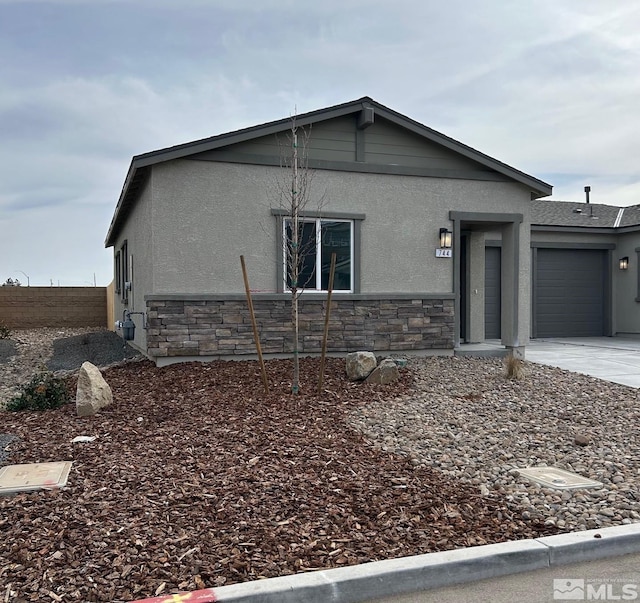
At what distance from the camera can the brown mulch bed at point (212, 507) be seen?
10.5 ft

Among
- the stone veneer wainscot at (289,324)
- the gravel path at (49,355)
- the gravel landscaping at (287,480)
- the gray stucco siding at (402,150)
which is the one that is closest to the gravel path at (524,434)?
the gravel landscaping at (287,480)

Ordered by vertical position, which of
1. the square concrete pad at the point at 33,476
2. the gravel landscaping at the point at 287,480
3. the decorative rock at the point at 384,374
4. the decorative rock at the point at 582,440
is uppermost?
the decorative rock at the point at 384,374

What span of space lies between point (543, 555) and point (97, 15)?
10553 millimetres

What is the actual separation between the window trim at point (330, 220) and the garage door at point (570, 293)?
7955 millimetres

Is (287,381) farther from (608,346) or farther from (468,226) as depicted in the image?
(608,346)

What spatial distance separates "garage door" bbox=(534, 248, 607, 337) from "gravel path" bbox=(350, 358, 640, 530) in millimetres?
7546

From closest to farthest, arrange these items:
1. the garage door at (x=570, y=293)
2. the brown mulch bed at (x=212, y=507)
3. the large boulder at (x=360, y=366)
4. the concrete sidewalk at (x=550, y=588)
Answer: the concrete sidewalk at (x=550, y=588) < the brown mulch bed at (x=212, y=507) < the large boulder at (x=360, y=366) < the garage door at (x=570, y=293)

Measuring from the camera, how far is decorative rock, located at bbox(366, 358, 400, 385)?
8.15 metres

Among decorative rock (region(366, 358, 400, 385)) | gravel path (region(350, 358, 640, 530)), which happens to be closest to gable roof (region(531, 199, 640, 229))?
gravel path (region(350, 358, 640, 530))

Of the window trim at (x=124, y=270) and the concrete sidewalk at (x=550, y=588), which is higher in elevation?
the window trim at (x=124, y=270)

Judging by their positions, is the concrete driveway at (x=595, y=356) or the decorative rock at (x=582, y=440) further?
the concrete driveway at (x=595, y=356)

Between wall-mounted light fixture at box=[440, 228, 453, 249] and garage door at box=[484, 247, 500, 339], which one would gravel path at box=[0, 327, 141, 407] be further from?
garage door at box=[484, 247, 500, 339]

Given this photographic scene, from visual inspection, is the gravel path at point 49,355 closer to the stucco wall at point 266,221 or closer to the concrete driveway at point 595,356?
the stucco wall at point 266,221

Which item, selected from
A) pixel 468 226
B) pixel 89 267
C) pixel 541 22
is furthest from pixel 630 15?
pixel 89 267
